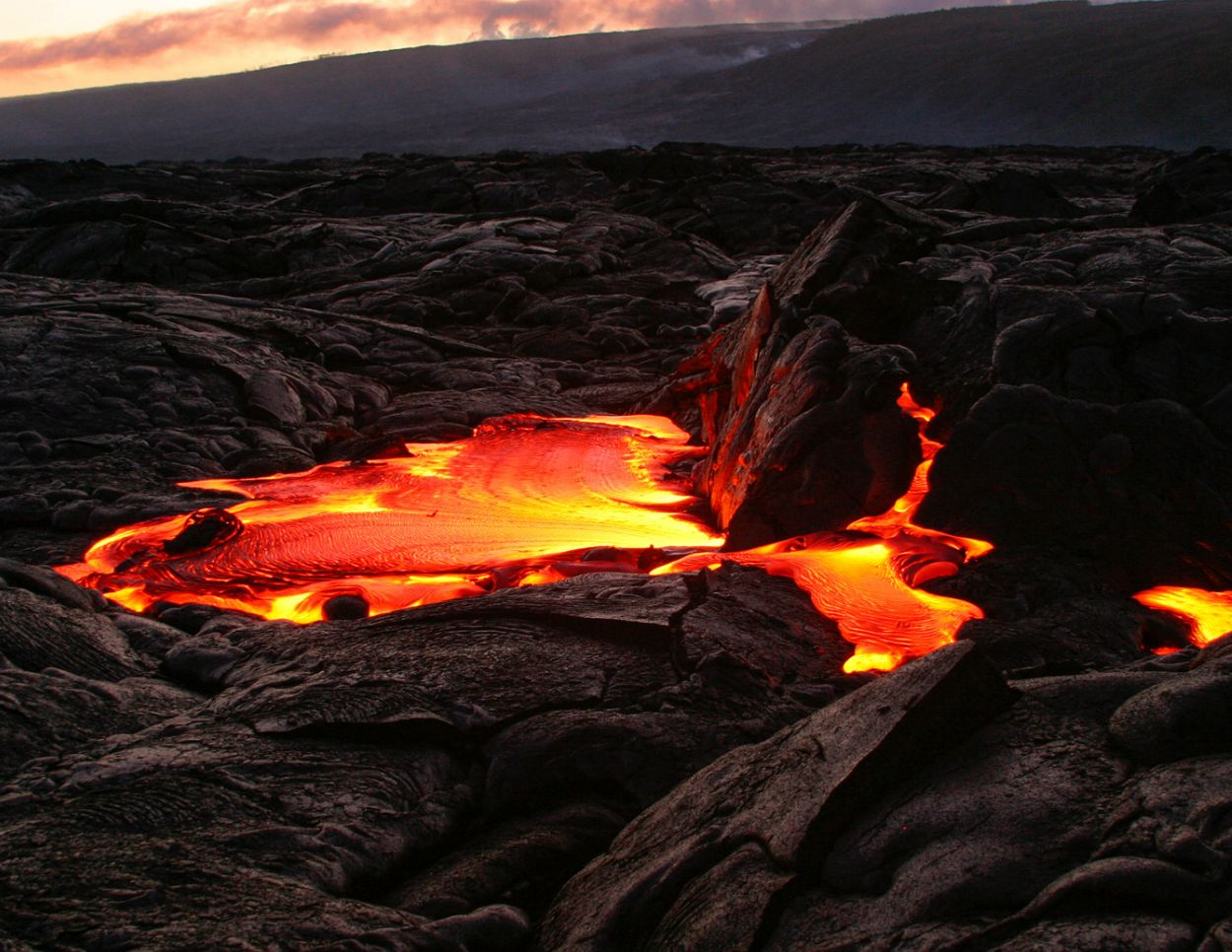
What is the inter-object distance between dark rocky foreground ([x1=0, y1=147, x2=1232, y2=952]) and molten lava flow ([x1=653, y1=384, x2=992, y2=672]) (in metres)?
0.14

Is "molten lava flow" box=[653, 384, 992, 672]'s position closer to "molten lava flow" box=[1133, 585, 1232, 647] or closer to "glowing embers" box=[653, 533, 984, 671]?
"glowing embers" box=[653, 533, 984, 671]

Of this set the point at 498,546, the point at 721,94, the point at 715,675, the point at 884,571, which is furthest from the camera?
the point at 721,94

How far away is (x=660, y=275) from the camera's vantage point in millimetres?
18609

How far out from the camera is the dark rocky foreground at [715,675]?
2.74 m

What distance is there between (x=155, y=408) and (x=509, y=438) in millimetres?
3818

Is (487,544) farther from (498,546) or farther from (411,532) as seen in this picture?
(411,532)

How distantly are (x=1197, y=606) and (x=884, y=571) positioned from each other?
1779 millimetres

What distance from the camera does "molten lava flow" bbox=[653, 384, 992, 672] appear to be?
17.6ft

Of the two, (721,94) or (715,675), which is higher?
(721,94)

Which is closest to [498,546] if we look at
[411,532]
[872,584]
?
[411,532]

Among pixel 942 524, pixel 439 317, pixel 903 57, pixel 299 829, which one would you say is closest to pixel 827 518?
pixel 942 524

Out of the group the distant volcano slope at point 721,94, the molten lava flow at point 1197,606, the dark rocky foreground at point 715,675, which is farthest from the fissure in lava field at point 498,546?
the distant volcano slope at point 721,94

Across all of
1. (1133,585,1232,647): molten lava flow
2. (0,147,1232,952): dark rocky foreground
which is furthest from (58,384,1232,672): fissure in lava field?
(0,147,1232,952): dark rocky foreground

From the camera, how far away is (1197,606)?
18.8 ft
